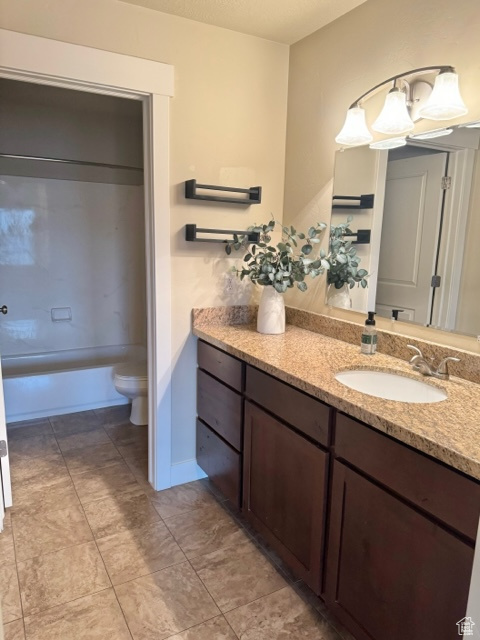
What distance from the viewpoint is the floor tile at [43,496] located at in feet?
7.06

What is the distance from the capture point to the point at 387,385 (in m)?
1.63

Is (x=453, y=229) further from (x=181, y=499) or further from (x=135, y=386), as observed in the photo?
(x=135, y=386)

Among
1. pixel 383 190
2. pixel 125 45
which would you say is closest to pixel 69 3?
pixel 125 45

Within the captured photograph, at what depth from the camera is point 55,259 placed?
3646mm

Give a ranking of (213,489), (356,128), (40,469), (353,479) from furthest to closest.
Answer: (40,469) < (213,489) < (356,128) < (353,479)

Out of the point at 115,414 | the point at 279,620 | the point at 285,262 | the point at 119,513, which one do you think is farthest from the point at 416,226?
the point at 115,414

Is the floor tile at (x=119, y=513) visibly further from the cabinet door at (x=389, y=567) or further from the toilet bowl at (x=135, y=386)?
the cabinet door at (x=389, y=567)

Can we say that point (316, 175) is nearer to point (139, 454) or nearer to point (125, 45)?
point (125, 45)

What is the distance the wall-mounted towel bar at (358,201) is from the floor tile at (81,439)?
2046 millimetres

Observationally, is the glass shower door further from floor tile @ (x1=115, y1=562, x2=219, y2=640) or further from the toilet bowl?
the toilet bowl

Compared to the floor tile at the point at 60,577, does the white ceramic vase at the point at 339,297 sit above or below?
above

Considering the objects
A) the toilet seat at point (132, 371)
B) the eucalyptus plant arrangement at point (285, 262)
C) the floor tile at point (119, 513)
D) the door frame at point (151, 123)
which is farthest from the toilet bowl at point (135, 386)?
the eucalyptus plant arrangement at point (285, 262)

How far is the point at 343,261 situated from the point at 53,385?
2251mm

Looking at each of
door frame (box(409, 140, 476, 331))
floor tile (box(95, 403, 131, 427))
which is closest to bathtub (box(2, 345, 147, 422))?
floor tile (box(95, 403, 131, 427))
